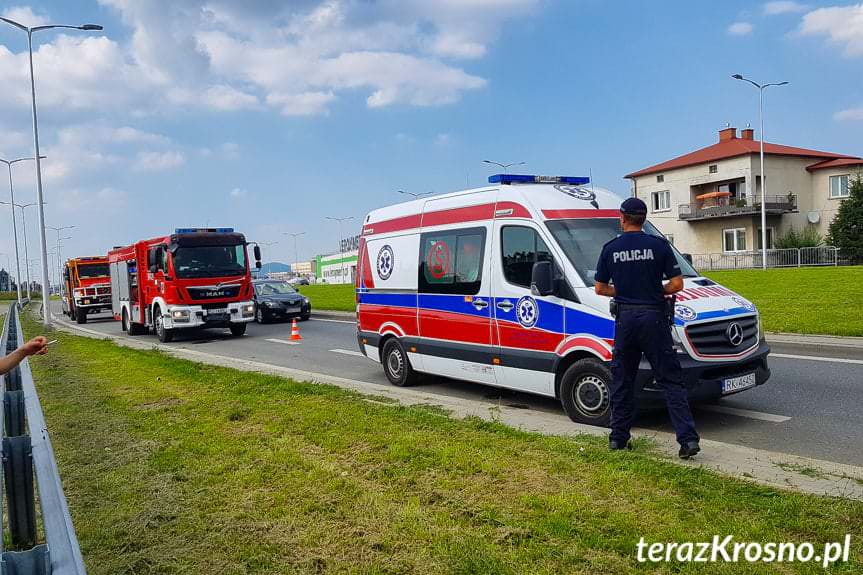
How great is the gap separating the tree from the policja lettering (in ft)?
139

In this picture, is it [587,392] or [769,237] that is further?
[769,237]

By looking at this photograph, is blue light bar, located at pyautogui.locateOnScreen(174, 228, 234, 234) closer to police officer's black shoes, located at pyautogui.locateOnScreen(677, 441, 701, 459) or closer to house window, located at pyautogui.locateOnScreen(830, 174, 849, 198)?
police officer's black shoes, located at pyautogui.locateOnScreen(677, 441, 701, 459)

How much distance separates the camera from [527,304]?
26.0 ft

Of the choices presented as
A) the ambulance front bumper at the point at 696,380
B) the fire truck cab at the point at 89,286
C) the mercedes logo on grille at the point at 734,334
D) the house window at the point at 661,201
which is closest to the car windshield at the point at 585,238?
the mercedes logo on grille at the point at 734,334

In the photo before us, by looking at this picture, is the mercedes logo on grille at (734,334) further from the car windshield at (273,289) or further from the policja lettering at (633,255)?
the car windshield at (273,289)

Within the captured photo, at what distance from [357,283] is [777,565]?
8.31 m

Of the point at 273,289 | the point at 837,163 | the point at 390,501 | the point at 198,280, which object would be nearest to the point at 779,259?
the point at 837,163

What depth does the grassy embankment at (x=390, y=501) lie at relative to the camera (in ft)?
13.0

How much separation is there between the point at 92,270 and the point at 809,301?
3041cm

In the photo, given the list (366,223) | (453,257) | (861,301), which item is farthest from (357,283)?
(861,301)

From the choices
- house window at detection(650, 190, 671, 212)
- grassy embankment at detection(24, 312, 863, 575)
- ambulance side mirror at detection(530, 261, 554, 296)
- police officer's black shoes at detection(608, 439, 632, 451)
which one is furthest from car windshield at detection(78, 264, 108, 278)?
house window at detection(650, 190, 671, 212)

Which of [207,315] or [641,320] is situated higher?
[641,320]

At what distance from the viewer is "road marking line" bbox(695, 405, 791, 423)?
7392 mm

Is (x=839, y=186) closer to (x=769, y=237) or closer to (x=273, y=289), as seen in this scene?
(x=769, y=237)
